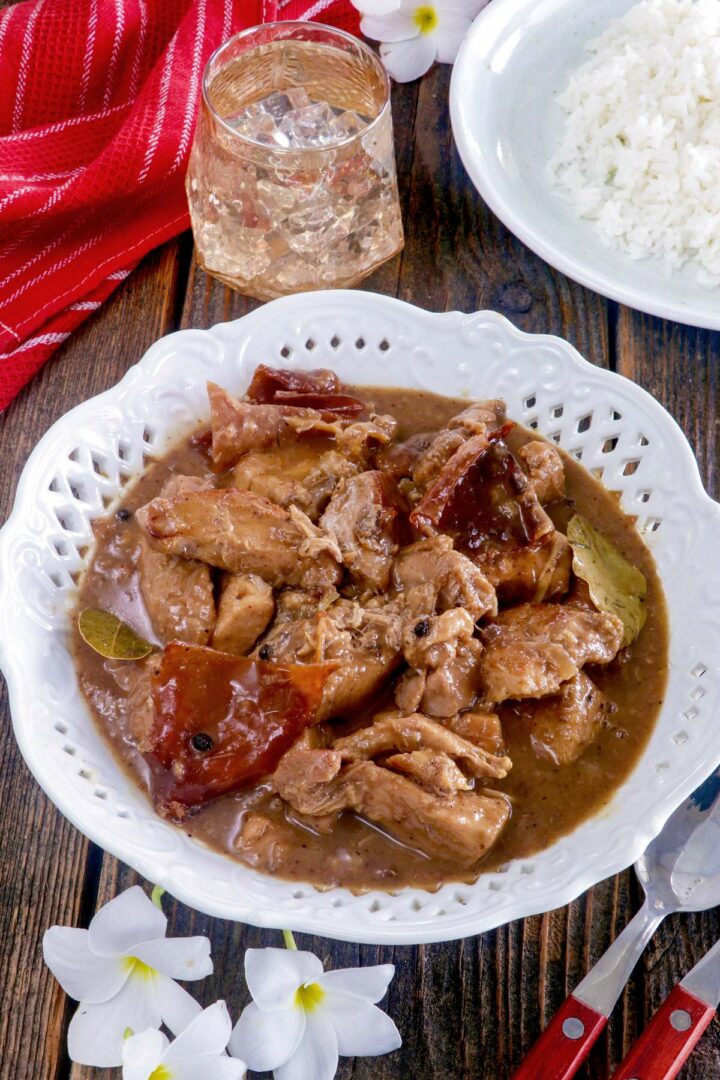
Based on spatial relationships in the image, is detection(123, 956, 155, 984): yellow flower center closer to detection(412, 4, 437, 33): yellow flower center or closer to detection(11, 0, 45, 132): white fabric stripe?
detection(11, 0, 45, 132): white fabric stripe

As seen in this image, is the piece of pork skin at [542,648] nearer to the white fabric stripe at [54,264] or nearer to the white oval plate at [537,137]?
the white oval plate at [537,137]

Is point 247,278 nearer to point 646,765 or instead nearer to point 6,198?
point 6,198

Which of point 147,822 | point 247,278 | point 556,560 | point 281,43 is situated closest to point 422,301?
point 247,278

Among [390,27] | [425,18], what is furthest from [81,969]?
[425,18]

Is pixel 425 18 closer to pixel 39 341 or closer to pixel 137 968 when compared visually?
pixel 39 341

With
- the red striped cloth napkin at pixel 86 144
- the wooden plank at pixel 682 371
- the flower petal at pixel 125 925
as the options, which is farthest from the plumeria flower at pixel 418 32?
the flower petal at pixel 125 925

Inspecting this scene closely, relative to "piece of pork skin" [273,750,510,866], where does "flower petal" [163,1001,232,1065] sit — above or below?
below

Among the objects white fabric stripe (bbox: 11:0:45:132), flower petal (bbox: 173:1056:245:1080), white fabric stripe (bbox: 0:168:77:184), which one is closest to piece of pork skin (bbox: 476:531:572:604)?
flower petal (bbox: 173:1056:245:1080)
